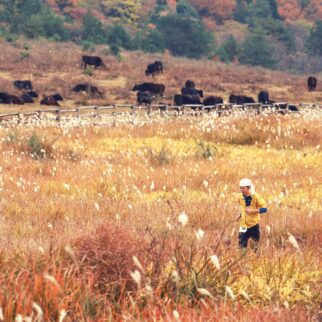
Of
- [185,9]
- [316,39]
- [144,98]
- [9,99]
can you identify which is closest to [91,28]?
[316,39]

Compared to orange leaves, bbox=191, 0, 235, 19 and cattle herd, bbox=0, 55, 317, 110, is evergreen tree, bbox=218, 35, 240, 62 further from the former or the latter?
orange leaves, bbox=191, 0, 235, 19

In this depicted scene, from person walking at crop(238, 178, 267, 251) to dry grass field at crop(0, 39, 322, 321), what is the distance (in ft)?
0.86

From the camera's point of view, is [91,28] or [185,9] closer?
[91,28]

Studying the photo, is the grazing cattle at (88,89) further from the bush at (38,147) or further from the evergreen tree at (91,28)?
the evergreen tree at (91,28)

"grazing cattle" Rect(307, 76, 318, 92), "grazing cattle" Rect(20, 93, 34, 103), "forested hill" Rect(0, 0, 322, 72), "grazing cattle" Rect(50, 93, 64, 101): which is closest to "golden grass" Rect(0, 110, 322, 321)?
"grazing cattle" Rect(20, 93, 34, 103)

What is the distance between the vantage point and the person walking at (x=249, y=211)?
703 centimetres

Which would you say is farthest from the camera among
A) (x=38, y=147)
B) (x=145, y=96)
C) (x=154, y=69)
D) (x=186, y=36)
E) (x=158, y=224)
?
(x=186, y=36)

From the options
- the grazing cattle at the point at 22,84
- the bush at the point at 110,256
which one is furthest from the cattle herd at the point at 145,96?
the bush at the point at 110,256

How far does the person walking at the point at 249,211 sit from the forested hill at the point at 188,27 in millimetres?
56718

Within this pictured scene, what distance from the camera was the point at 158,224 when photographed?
25.3ft

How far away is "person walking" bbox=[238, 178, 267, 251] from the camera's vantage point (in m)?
7.03

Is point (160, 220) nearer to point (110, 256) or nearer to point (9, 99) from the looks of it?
point (110, 256)

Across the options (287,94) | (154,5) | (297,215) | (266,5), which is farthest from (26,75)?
(154,5)

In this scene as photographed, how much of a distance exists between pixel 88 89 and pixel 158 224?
105 ft
